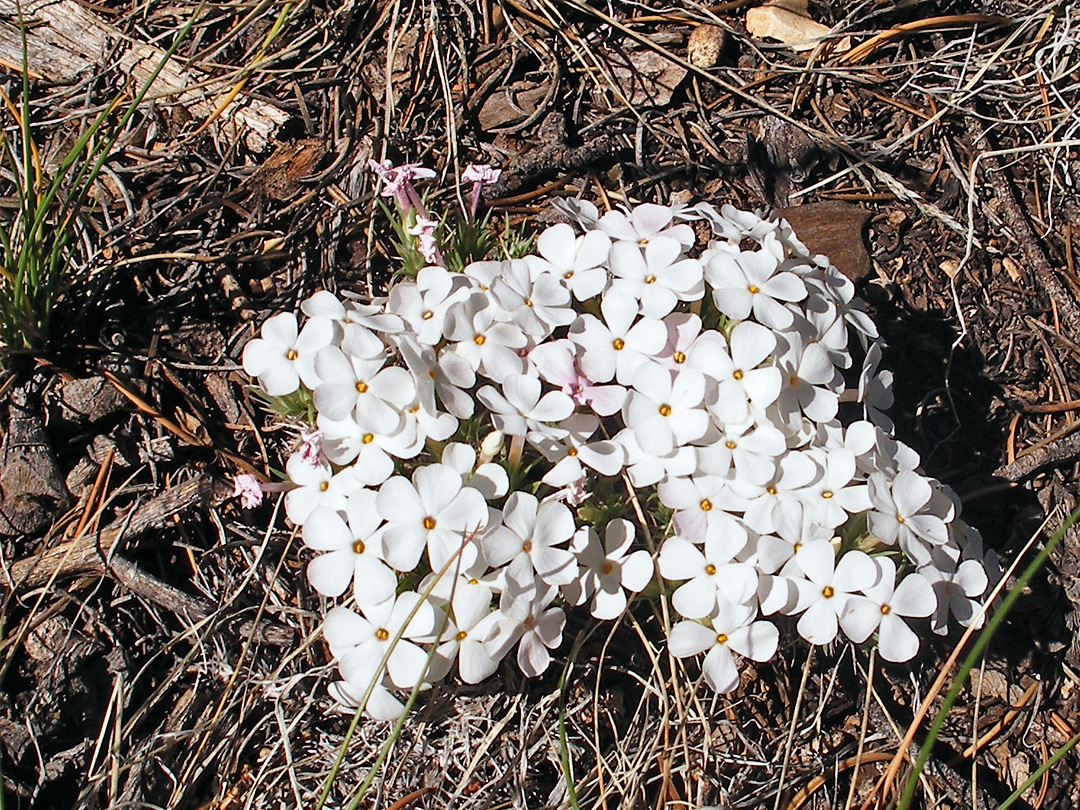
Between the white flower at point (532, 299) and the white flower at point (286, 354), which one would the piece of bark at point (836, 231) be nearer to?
the white flower at point (532, 299)

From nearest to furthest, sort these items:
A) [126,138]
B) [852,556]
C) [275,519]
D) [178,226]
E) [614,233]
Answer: [852,556], [614,233], [275,519], [178,226], [126,138]

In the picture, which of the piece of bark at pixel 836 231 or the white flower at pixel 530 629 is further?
the piece of bark at pixel 836 231

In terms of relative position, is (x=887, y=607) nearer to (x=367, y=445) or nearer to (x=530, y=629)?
(x=530, y=629)

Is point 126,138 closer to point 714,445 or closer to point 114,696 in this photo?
point 114,696

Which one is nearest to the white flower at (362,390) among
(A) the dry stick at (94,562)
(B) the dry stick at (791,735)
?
(A) the dry stick at (94,562)

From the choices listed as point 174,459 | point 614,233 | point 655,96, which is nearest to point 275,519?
point 174,459

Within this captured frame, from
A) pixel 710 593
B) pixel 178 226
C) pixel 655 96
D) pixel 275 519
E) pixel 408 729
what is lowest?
pixel 408 729

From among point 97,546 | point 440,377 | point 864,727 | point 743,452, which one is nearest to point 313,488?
point 440,377

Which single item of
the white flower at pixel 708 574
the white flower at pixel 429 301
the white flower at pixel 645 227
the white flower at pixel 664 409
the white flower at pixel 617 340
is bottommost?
the white flower at pixel 708 574
